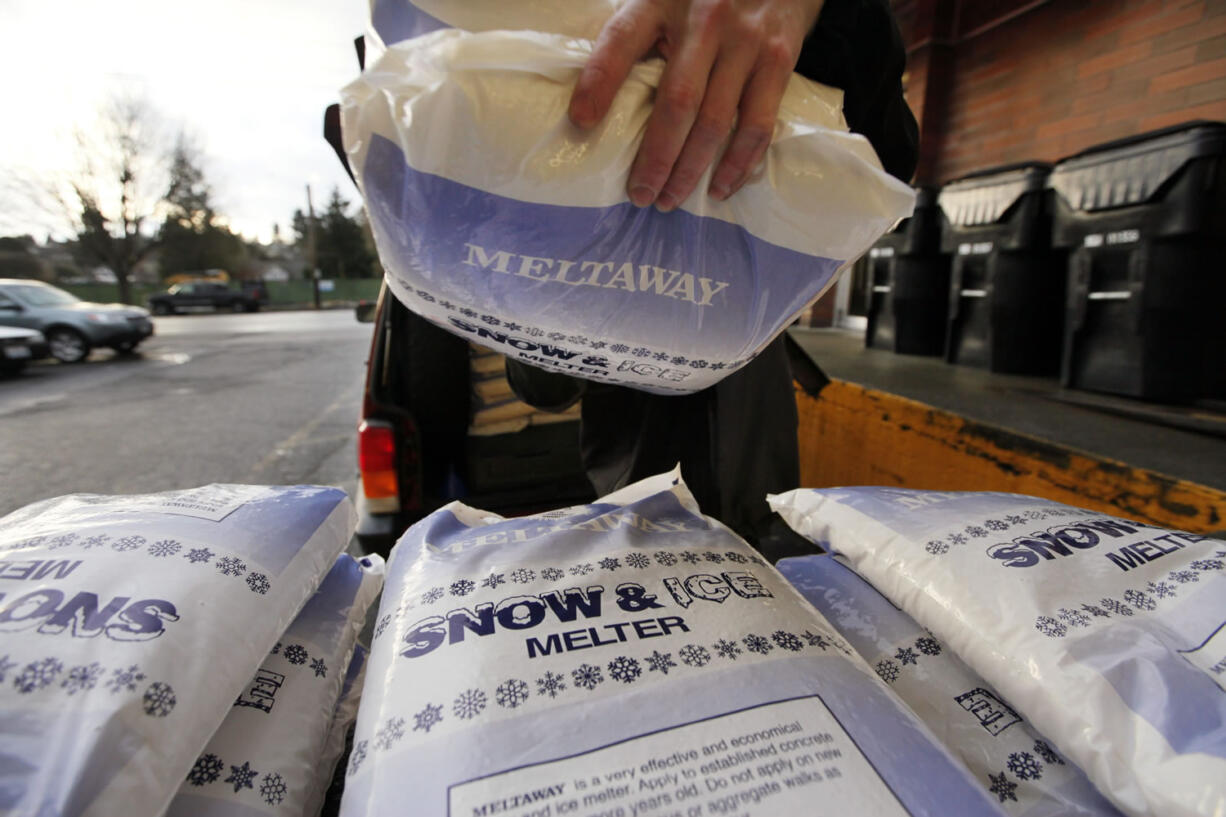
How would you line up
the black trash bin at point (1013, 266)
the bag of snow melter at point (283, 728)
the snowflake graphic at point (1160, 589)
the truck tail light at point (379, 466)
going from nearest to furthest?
the bag of snow melter at point (283, 728) → the snowflake graphic at point (1160, 589) → the truck tail light at point (379, 466) → the black trash bin at point (1013, 266)

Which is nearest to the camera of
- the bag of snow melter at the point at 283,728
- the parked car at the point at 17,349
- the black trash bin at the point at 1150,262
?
the bag of snow melter at the point at 283,728

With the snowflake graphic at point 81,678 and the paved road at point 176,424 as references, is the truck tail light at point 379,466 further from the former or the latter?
the paved road at point 176,424

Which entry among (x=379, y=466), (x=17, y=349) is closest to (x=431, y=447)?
(x=379, y=466)

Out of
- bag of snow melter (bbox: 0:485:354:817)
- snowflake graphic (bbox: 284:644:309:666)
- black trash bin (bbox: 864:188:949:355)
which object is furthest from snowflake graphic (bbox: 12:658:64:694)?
black trash bin (bbox: 864:188:949:355)

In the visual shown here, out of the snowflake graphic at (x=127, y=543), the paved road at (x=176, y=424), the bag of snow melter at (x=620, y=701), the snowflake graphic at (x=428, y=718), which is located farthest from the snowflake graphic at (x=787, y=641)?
the paved road at (x=176, y=424)

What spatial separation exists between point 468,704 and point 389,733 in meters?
0.07

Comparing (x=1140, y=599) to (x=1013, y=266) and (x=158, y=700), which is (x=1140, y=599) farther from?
(x=1013, y=266)

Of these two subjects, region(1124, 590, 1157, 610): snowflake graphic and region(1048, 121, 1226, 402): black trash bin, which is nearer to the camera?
region(1124, 590, 1157, 610): snowflake graphic

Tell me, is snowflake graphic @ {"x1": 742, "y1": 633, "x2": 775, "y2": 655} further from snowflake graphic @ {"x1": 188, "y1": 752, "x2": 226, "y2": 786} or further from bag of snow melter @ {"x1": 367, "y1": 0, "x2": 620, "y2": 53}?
bag of snow melter @ {"x1": 367, "y1": 0, "x2": 620, "y2": 53}

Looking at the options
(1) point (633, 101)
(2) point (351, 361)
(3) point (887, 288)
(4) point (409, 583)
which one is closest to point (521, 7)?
(1) point (633, 101)

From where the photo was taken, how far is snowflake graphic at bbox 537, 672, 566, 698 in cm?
53

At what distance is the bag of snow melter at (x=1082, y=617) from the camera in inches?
20.4

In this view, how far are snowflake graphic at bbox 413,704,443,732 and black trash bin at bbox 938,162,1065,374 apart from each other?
3222 mm

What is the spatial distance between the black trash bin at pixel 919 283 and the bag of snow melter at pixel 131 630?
3677 millimetres
